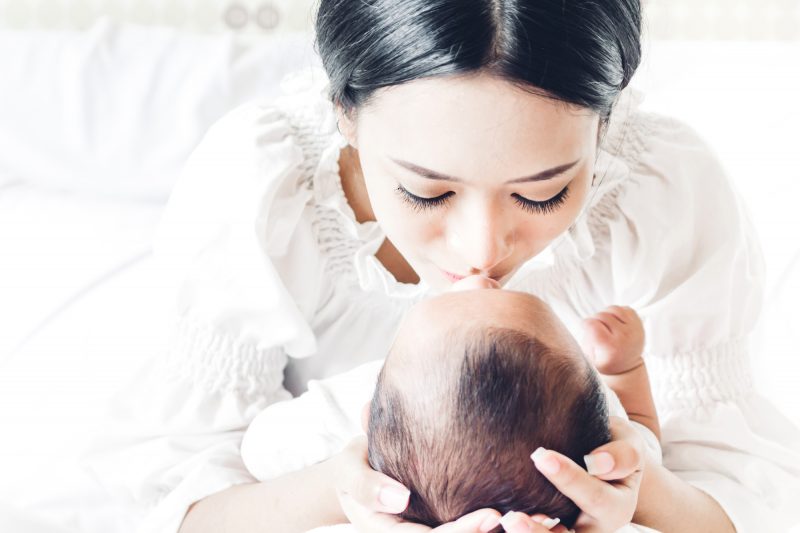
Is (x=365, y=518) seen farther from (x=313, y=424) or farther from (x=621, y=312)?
(x=621, y=312)

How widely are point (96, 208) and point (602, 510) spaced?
124cm

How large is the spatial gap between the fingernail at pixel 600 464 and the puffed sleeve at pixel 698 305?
1.29 ft

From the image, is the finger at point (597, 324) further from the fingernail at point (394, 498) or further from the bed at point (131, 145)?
the bed at point (131, 145)

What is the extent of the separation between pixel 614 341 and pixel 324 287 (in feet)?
1.33

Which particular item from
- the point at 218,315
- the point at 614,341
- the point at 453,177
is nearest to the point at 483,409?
the point at 453,177

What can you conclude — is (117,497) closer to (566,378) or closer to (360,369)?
(360,369)

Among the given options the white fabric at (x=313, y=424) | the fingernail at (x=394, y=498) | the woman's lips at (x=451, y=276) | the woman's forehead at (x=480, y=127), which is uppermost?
the woman's forehead at (x=480, y=127)

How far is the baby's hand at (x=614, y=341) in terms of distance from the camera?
102cm

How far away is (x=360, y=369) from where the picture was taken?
3.45ft

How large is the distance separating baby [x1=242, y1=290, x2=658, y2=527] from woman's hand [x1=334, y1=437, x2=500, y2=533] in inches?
0.8

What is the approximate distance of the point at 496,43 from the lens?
0.78 meters

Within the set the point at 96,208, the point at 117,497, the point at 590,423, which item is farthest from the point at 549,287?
the point at 96,208

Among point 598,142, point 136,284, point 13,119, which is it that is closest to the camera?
point 598,142

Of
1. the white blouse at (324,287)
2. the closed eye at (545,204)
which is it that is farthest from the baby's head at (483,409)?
the white blouse at (324,287)
